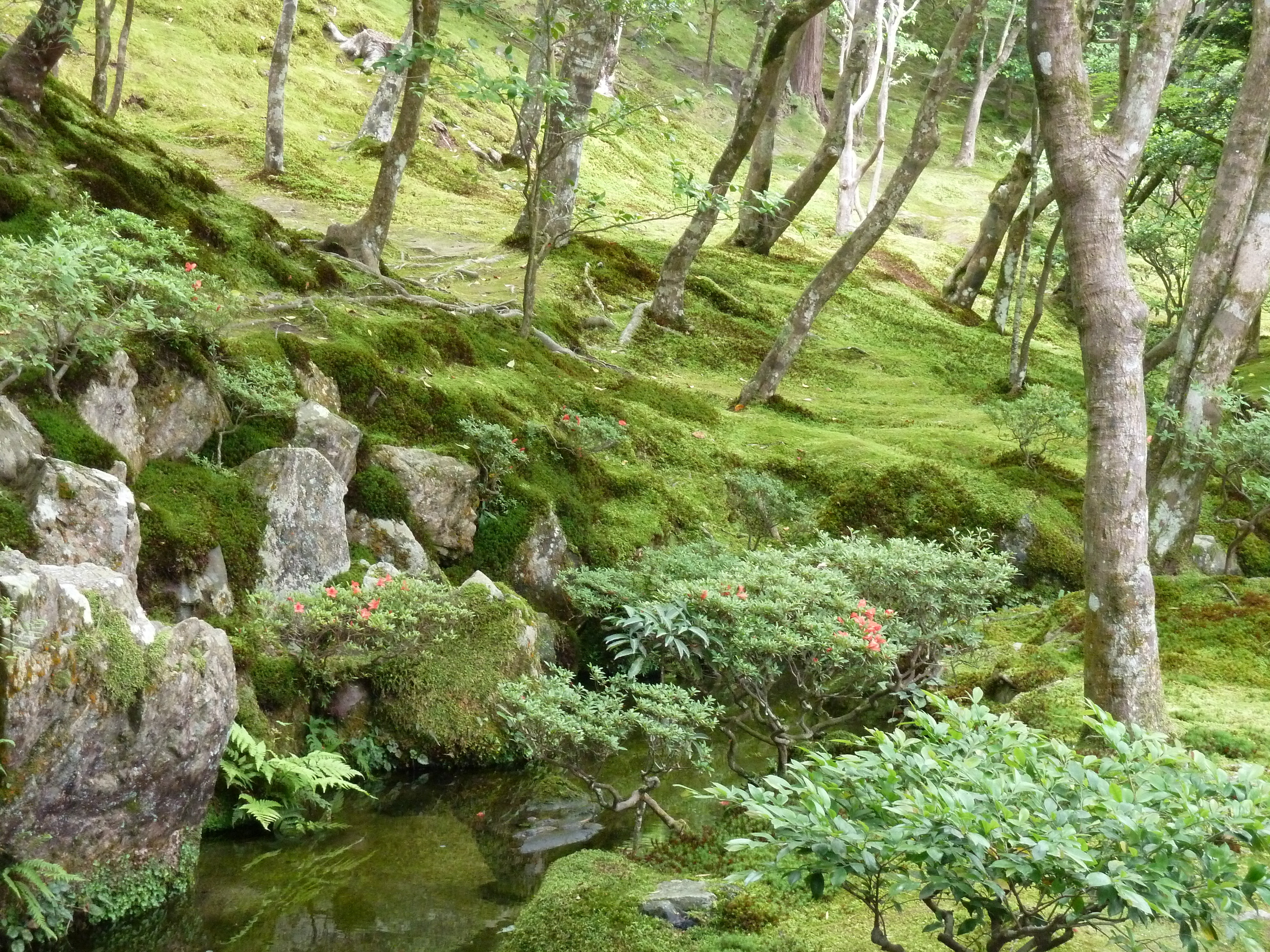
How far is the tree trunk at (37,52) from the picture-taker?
9.85 metres

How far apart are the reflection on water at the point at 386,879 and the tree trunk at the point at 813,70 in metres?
33.0

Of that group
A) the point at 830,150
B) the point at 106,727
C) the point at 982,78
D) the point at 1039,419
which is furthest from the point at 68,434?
the point at 982,78

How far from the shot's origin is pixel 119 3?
2577cm

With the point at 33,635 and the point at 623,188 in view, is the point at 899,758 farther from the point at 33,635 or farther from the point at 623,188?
the point at 623,188

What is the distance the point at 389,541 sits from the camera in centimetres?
888

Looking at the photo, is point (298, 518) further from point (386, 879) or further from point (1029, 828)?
point (1029, 828)

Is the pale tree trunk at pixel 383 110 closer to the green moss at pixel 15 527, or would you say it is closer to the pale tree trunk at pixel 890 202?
the pale tree trunk at pixel 890 202

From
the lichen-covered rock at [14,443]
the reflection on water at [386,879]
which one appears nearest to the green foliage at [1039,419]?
the reflection on water at [386,879]

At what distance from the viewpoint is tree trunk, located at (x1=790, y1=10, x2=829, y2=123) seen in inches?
1431

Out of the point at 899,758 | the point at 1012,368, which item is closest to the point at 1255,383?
the point at 1012,368

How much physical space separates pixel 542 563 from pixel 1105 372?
5763 mm

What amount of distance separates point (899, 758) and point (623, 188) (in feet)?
83.2

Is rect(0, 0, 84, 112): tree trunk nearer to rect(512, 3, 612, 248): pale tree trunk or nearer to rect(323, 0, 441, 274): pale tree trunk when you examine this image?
rect(323, 0, 441, 274): pale tree trunk

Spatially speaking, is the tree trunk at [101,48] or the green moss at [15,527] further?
the tree trunk at [101,48]
